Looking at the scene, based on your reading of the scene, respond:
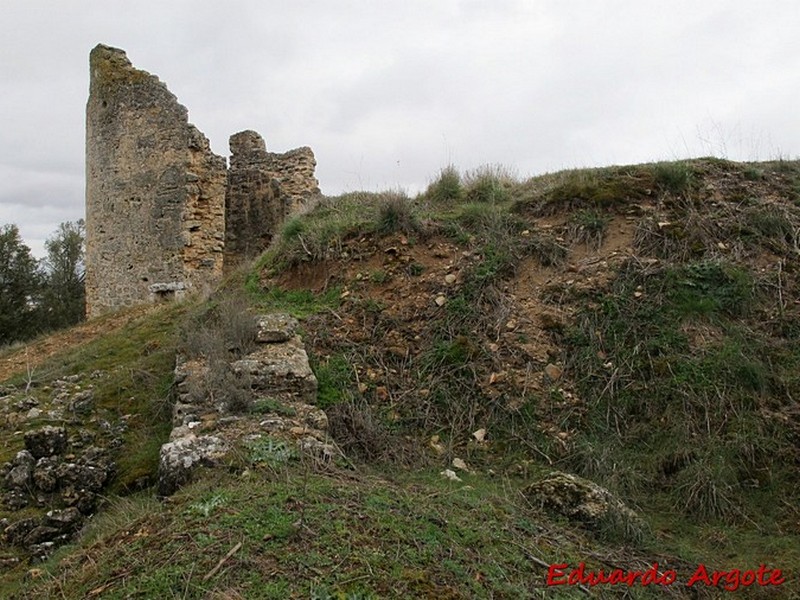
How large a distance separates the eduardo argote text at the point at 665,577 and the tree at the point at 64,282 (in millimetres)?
20534

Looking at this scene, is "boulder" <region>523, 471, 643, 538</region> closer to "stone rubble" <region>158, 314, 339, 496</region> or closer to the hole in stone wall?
"stone rubble" <region>158, 314, 339, 496</region>

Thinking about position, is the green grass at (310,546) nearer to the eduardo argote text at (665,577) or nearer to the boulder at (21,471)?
the eduardo argote text at (665,577)

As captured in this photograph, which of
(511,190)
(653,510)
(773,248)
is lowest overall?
(653,510)

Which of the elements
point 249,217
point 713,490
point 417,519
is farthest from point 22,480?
point 249,217

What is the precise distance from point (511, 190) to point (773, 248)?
2.96 metres

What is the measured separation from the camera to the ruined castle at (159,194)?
1162cm

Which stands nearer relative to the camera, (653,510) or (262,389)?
(653,510)

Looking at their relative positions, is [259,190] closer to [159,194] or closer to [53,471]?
[159,194]

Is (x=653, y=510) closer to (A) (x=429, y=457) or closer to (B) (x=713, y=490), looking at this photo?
(B) (x=713, y=490)

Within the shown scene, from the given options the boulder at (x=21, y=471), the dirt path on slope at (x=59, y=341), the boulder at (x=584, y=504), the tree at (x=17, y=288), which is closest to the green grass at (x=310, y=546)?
the boulder at (x=584, y=504)

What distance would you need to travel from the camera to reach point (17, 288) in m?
21.4

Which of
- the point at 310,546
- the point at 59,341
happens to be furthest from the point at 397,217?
the point at 59,341

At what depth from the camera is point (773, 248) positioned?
612 cm

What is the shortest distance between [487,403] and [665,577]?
6.89 feet
